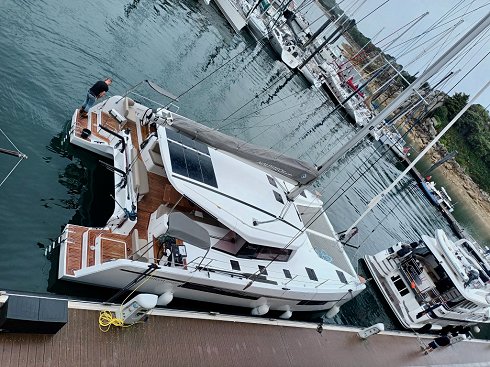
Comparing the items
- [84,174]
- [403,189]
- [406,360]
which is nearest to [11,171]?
[84,174]

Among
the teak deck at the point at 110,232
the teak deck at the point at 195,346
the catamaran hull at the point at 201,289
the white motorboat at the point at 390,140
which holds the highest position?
the white motorboat at the point at 390,140

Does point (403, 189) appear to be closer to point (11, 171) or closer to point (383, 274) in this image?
point (383, 274)

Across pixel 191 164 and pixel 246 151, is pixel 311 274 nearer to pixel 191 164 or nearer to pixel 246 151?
pixel 246 151

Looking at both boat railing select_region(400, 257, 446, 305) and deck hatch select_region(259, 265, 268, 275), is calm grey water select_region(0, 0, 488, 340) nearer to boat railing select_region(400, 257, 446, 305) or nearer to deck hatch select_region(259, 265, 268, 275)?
boat railing select_region(400, 257, 446, 305)

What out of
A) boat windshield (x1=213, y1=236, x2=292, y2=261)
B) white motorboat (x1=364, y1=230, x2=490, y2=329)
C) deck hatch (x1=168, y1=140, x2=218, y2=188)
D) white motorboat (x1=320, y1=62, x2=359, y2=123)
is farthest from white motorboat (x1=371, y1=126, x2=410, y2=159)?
deck hatch (x1=168, y1=140, x2=218, y2=188)

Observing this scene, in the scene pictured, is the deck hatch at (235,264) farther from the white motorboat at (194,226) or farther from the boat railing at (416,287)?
the boat railing at (416,287)

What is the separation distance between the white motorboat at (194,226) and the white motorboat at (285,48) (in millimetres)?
32369

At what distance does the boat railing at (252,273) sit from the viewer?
41.1ft

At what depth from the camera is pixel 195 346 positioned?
37.3ft

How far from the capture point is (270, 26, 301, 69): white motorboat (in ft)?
149

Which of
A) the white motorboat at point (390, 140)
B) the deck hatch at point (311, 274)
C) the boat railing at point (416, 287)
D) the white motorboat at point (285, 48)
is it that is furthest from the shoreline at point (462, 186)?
the deck hatch at point (311, 274)

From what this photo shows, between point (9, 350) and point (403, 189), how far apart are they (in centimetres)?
4270

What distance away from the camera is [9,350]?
8305 millimetres

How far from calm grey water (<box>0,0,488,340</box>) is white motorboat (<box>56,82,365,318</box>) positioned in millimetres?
1266
